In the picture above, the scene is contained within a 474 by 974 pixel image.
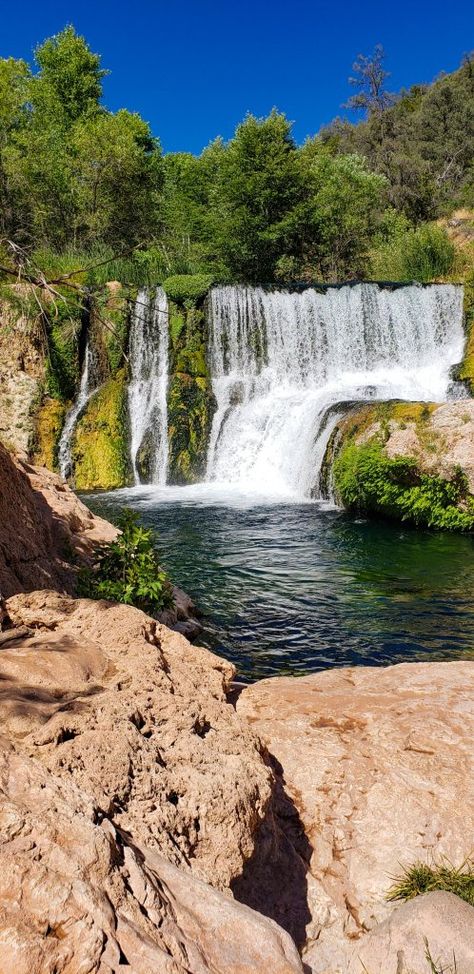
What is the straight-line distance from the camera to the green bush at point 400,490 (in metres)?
12.3

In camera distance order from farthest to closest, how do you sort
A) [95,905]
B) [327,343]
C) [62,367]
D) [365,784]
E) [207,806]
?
1. [62,367]
2. [327,343]
3. [365,784]
4. [207,806]
5. [95,905]

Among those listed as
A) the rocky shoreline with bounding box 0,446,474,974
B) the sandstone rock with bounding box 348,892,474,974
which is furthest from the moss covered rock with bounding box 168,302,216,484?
the sandstone rock with bounding box 348,892,474,974

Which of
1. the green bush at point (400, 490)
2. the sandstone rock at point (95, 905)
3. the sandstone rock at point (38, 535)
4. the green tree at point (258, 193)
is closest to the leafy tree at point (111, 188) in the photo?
the green tree at point (258, 193)

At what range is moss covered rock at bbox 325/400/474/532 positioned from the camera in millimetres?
12352

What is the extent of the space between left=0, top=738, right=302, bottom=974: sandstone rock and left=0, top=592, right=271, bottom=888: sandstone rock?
0.22 m

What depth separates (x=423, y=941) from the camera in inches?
86.6

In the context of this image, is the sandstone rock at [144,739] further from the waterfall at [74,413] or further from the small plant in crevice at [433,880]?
the waterfall at [74,413]

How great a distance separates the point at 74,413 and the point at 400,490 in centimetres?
1222

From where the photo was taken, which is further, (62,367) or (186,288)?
(62,367)

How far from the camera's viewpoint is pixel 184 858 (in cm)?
230

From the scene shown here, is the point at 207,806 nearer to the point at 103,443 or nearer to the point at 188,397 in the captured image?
the point at 188,397

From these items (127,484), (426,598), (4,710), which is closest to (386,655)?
(426,598)

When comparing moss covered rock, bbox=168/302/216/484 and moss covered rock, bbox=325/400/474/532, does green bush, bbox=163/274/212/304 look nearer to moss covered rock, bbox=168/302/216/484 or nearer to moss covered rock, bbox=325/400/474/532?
moss covered rock, bbox=168/302/216/484

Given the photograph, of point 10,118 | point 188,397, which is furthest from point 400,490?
point 10,118
